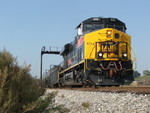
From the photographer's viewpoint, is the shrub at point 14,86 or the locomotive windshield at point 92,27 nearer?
the shrub at point 14,86

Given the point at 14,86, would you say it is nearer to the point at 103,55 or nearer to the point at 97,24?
the point at 103,55

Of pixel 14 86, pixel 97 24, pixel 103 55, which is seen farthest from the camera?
pixel 97 24

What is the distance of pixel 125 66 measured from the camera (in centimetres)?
1183

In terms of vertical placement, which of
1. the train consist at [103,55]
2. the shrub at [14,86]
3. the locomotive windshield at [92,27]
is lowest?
the shrub at [14,86]

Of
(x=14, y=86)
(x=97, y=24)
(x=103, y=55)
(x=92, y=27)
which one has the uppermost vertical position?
(x=97, y=24)

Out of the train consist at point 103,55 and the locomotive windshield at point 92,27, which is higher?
the locomotive windshield at point 92,27

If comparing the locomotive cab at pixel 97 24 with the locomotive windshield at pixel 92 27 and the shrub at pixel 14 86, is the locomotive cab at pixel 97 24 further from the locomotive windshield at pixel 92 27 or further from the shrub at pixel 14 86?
the shrub at pixel 14 86

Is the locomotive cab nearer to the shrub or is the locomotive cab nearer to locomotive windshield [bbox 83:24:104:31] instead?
locomotive windshield [bbox 83:24:104:31]

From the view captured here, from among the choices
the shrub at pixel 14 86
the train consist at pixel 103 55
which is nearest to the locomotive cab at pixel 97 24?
the train consist at pixel 103 55

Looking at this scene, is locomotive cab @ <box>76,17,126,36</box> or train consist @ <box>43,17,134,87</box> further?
locomotive cab @ <box>76,17,126,36</box>

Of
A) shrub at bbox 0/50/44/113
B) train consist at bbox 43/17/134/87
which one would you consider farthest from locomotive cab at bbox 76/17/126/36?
shrub at bbox 0/50/44/113

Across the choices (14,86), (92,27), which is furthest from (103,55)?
(14,86)

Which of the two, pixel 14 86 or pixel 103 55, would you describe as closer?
pixel 14 86

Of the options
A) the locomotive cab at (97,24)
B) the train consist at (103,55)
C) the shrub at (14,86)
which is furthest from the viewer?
the locomotive cab at (97,24)
